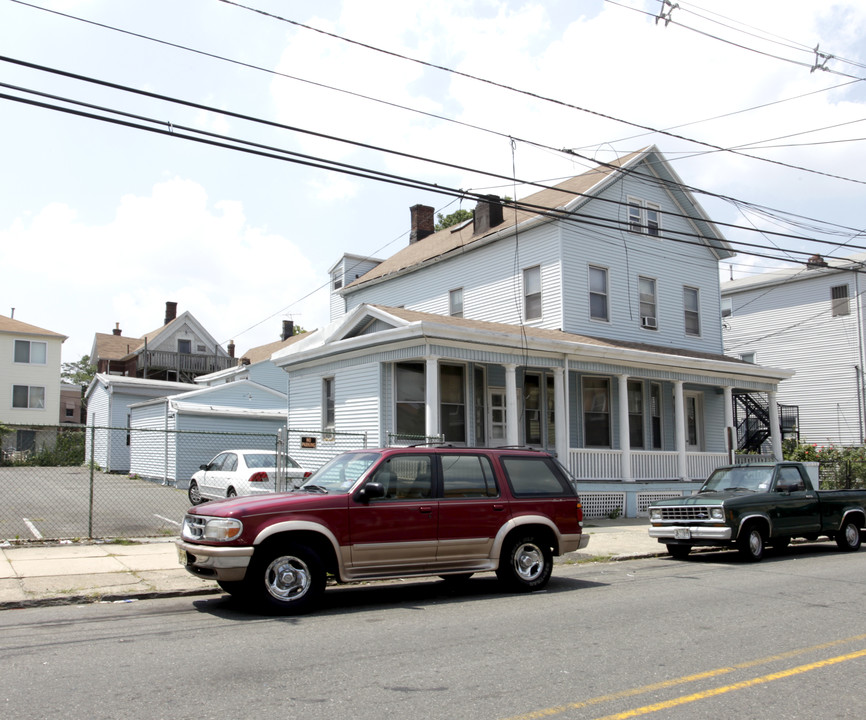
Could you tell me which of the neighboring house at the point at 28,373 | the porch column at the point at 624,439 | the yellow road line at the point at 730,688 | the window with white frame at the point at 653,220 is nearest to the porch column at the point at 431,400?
the porch column at the point at 624,439

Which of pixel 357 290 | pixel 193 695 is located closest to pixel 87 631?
pixel 193 695

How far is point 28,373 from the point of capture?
1670 inches

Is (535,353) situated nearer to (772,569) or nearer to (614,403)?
(614,403)

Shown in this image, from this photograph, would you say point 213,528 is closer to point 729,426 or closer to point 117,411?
point 729,426

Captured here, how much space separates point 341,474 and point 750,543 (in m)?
7.34

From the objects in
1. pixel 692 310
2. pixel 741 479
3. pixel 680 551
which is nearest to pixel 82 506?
pixel 680 551

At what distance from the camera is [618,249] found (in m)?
22.9

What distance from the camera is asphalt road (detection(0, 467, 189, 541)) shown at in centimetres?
1390

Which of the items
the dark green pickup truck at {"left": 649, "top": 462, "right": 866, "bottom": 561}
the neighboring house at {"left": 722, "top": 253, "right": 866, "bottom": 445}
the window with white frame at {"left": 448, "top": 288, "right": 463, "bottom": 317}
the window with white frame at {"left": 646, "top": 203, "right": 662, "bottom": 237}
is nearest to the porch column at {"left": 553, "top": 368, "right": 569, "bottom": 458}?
the dark green pickup truck at {"left": 649, "top": 462, "right": 866, "bottom": 561}

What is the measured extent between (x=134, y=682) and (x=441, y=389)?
45.5ft

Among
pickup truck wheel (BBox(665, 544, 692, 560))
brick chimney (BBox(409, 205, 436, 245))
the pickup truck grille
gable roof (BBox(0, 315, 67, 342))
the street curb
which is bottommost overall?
pickup truck wheel (BBox(665, 544, 692, 560))

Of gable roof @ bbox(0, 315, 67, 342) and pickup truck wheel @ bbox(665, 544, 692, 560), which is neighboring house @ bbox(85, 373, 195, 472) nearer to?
gable roof @ bbox(0, 315, 67, 342)

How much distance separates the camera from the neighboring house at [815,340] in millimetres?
31219

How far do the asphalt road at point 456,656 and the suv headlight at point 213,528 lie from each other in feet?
2.68
